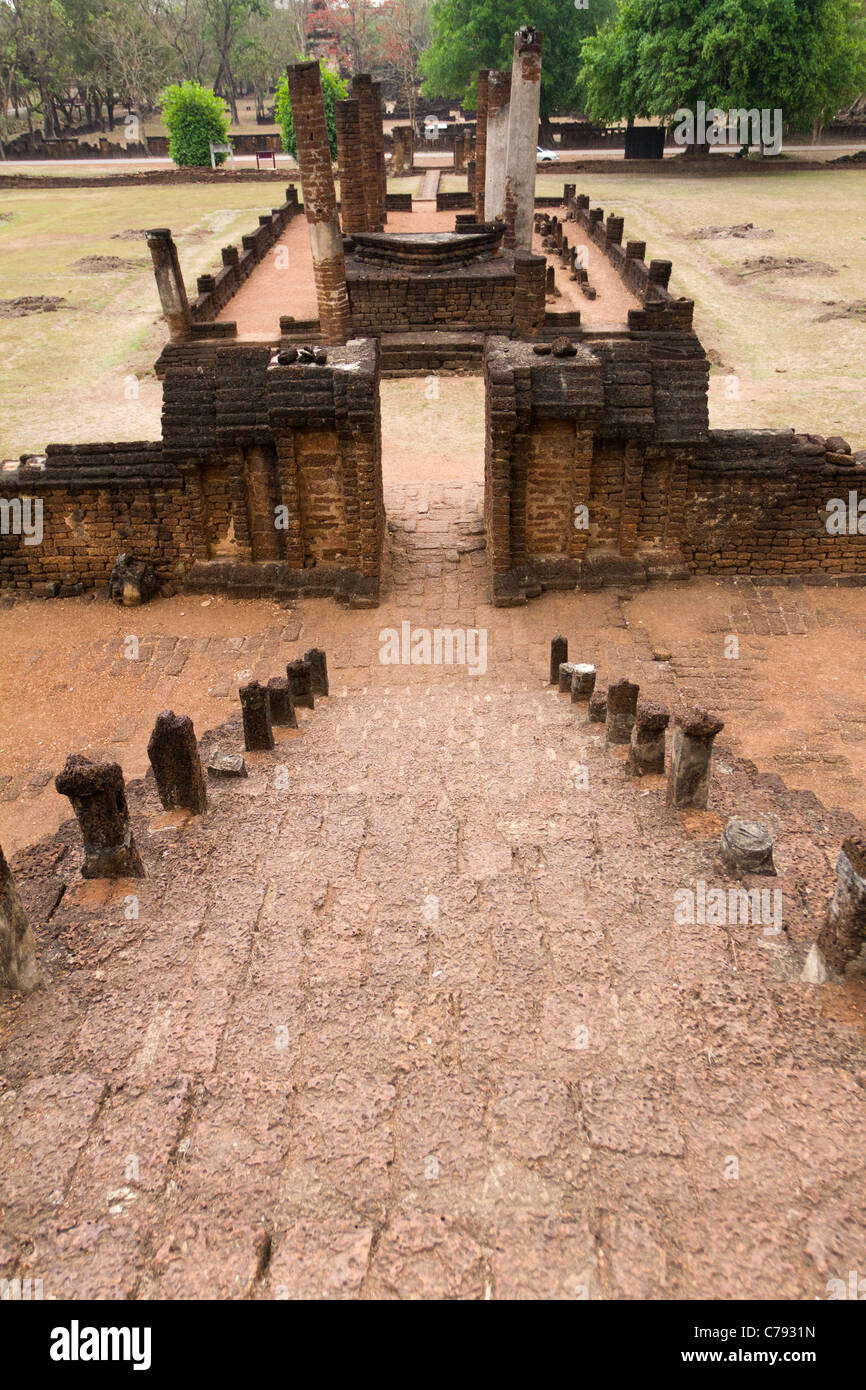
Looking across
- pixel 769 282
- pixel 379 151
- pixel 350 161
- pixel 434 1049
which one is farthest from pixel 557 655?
pixel 379 151

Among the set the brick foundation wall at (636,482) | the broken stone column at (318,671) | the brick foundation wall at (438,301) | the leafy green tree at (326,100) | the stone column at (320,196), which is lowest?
the broken stone column at (318,671)

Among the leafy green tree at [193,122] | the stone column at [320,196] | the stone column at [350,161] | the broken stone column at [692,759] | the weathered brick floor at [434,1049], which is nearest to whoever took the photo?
the weathered brick floor at [434,1049]

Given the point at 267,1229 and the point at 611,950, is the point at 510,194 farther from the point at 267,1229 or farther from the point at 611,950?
the point at 267,1229

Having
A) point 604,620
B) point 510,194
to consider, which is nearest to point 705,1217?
point 604,620

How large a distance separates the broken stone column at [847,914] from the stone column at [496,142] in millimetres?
21556

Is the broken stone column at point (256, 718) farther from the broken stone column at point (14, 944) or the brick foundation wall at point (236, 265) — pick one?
the brick foundation wall at point (236, 265)

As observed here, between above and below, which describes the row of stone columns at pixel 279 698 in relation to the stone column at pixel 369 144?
below

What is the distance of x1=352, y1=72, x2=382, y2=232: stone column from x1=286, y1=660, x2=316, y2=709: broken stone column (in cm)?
1852

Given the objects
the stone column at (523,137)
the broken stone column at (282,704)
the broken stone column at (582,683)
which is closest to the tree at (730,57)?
the stone column at (523,137)

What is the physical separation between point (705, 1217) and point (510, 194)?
63.9ft

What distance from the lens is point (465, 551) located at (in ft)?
33.8

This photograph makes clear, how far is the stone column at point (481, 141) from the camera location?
2368 cm

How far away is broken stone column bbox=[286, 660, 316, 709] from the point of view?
6.91 m

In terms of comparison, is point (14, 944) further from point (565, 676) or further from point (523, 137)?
point (523, 137)
